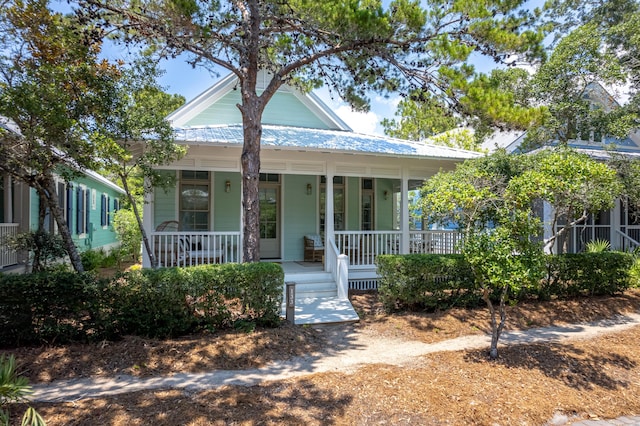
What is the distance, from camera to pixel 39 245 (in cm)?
757

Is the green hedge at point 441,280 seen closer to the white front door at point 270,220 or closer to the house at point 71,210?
the white front door at point 270,220

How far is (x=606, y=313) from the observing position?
25.3ft

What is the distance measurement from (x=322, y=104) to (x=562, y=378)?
388 inches

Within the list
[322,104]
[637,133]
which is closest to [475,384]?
[322,104]

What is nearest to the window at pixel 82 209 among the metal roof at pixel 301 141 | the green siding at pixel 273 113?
the green siding at pixel 273 113

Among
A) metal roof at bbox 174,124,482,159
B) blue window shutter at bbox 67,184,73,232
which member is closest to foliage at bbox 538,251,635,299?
metal roof at bbox 174,124,482,159

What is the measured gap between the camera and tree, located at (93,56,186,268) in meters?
6.50

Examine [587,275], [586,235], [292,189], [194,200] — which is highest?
[292,189]

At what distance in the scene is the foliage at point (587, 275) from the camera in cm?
798

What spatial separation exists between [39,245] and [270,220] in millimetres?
5561

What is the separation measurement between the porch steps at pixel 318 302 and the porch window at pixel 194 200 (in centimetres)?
352

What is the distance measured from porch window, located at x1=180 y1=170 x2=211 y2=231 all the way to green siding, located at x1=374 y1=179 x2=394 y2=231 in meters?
5.42

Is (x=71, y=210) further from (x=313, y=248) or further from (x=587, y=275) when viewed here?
(x=587, y=275)

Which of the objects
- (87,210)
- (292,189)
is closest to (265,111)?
(292,189)
